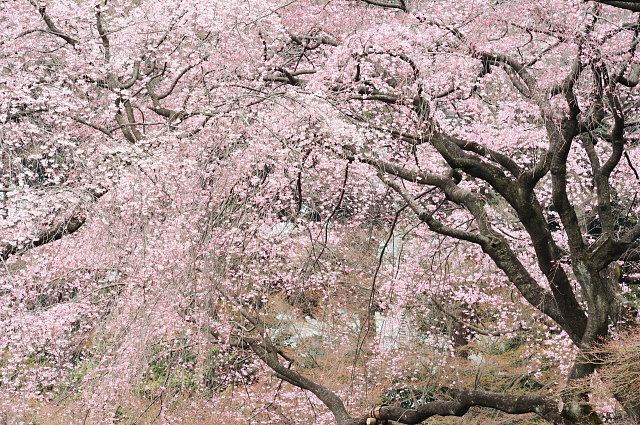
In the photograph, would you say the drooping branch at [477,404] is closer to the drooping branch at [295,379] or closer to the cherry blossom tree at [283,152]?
the cherry blossom tree at [283,152]

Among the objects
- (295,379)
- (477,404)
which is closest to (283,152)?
(477,404)

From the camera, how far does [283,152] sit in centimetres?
504

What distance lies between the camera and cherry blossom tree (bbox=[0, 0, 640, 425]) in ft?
16.8

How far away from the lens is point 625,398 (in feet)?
17.4

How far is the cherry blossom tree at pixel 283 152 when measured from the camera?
512 centimetres

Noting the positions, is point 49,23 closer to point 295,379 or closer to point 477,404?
point 295,379

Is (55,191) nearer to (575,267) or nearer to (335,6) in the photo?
(575,267)

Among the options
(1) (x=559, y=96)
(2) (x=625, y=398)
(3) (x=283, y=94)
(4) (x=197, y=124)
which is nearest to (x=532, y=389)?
(2) (x=625, y=398)

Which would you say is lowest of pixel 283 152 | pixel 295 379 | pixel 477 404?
pixel 477 404

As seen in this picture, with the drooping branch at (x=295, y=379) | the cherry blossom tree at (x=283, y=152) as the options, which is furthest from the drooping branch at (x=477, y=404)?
the drooping branch at (x=295, y=379)

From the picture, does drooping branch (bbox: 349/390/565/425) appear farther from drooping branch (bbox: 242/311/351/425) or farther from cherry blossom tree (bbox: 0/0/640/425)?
drooping branch (bbox: 242/311/351/425)

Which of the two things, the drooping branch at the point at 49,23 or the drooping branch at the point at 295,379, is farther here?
the drooping branch at the point at 295,379

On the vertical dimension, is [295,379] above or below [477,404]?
above

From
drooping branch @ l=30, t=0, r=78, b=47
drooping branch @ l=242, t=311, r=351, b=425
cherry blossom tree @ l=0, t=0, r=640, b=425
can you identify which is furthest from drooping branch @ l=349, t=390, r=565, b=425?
drooping branch @ l=30, t=0, r=78, b=47
